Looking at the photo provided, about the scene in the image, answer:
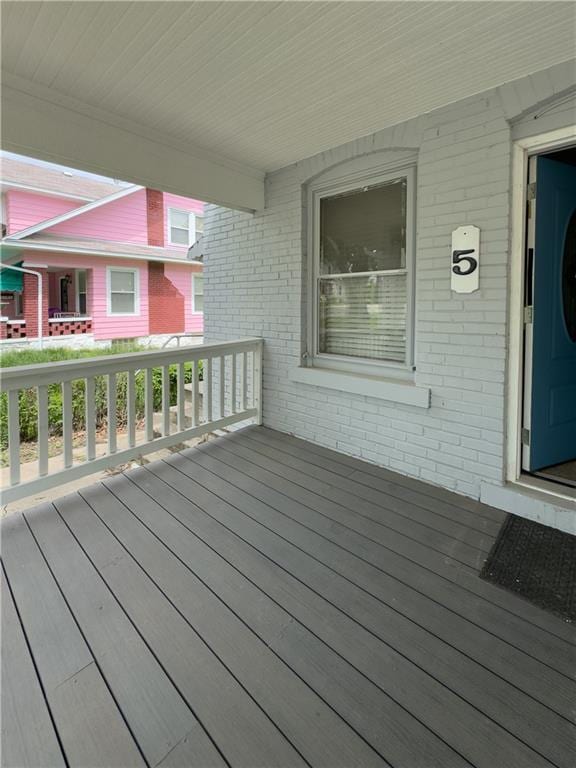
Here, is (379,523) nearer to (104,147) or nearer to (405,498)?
(405,498)

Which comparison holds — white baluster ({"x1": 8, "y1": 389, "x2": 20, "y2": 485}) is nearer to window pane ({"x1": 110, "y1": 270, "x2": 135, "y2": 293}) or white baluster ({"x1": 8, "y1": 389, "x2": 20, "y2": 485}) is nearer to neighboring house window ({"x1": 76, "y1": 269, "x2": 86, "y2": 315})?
neighboring house window ({"x1": 76, "y1": 269, "x2": 86, "y2": 315})

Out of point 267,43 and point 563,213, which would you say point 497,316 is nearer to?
point 563,213

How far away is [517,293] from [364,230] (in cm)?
136

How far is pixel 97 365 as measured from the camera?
8.96 ft

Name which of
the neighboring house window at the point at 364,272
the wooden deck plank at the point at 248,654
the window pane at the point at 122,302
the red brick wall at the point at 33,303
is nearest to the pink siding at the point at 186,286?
the window pane at the point at 122,302

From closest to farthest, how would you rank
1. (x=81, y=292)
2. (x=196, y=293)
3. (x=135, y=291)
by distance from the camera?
(x=81, y=292)
(x=135, y=291)
(x=196, y=293)

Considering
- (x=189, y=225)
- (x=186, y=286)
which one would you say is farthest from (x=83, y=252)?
(x=189, y=225)

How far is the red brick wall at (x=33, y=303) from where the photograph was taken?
8297mm

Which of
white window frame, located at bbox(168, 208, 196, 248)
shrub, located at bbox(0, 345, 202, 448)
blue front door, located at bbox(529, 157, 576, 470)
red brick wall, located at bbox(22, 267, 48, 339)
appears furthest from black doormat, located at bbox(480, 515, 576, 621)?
white window frame, located at bbox(168, 208, 196, 248)

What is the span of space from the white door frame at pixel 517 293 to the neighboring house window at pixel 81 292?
29.1 ft

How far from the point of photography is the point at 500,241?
7.96 feet

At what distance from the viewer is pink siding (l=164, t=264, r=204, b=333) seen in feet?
34.2

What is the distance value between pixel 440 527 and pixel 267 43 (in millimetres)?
2633

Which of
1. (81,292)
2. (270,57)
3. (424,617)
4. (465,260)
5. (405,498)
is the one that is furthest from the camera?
(81,292)
